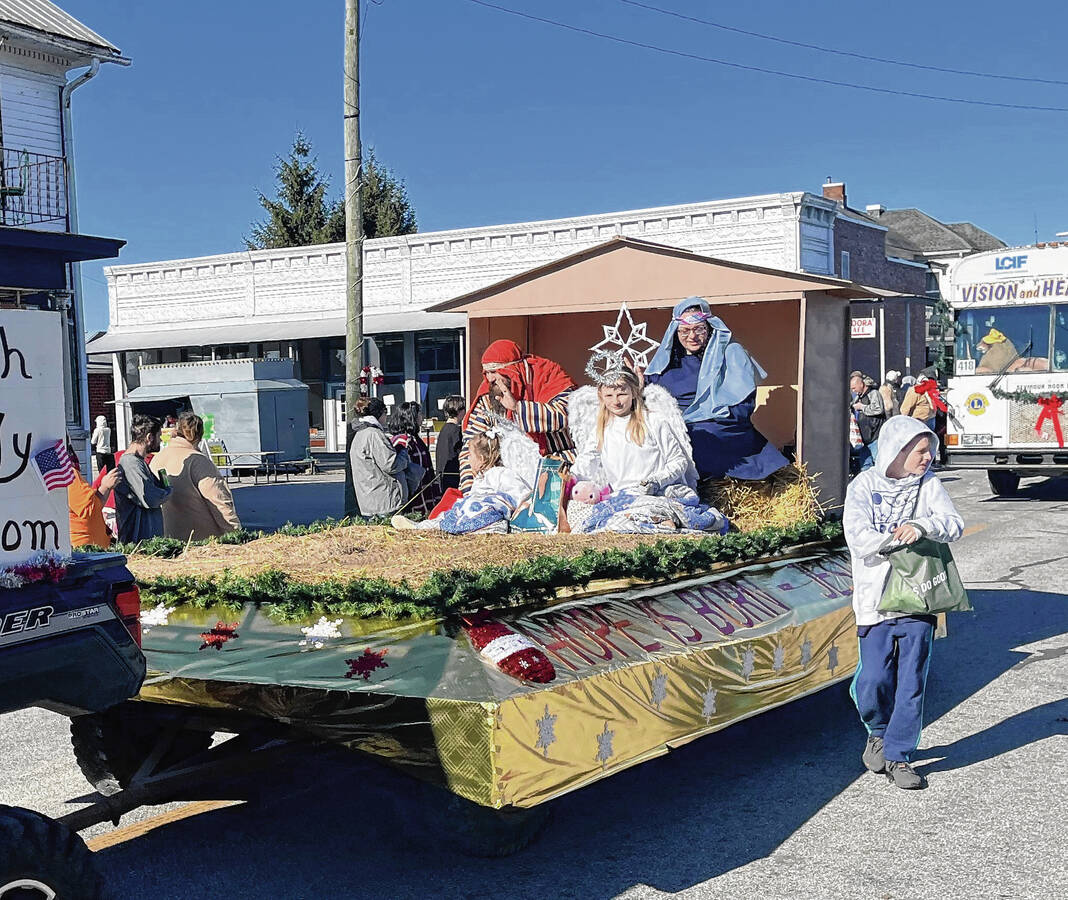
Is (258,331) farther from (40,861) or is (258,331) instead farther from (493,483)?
(40,861)

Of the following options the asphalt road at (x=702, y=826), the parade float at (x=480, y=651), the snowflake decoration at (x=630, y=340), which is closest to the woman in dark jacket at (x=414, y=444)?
the snowflake decoration at (x=630, y=340)

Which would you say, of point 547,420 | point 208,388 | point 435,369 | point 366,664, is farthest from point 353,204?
point 435,369

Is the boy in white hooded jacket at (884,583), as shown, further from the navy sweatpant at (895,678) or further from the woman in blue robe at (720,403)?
the woman in blue robe at (720,403)

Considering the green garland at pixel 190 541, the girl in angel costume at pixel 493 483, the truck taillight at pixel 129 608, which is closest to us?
the truck taillight at pixel 129 608

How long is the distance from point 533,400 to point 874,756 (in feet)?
11.9

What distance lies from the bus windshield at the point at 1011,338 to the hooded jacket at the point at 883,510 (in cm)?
1193

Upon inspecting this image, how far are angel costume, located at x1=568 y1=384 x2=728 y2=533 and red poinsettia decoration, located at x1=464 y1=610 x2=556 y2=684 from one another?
2151 millimetres

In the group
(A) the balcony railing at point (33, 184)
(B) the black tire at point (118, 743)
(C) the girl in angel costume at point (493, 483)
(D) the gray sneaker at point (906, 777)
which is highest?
(A) the balcony railing at point (33, 184)

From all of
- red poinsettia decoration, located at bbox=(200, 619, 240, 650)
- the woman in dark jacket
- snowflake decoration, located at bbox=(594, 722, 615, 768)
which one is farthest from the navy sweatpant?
the woman in dark jacket

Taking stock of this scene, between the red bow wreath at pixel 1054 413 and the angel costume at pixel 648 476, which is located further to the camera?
the red bow wreath at pixel 1054 413

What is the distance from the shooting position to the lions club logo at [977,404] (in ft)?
54.1

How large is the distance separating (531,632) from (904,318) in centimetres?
3581

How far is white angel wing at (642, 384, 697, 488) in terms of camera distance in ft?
22.7

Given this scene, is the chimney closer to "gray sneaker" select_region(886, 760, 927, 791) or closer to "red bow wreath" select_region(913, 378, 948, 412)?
"red bow wreath" select_region(913, 378, 948, 412)
